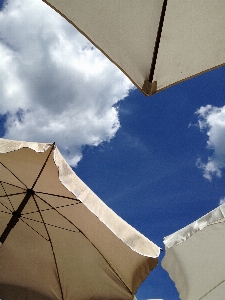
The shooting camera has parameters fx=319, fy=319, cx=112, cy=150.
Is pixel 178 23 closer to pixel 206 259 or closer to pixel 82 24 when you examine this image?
pixel 82 24

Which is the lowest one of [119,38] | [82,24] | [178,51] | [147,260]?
[147,260]

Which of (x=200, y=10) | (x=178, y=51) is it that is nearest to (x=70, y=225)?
(x=178, y=51)

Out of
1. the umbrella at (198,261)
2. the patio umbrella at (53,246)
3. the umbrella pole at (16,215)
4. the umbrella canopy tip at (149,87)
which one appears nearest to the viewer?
the umbrella canopy tip at (149,87)

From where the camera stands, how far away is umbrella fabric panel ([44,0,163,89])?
2732mm

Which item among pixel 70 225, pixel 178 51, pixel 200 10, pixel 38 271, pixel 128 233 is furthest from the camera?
pixel 38 271

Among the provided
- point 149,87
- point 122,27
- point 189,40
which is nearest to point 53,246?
point 149,87

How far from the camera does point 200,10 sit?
270cm

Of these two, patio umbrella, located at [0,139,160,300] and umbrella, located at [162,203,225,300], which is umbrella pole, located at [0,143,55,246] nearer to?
patio umbrella, located at [0,139,160,300]

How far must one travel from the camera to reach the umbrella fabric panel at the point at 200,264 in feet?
11.2

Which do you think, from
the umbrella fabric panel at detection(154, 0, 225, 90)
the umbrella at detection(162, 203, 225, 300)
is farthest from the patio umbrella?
the umbrella fabric panel at detection(154, 0, 225, 90)

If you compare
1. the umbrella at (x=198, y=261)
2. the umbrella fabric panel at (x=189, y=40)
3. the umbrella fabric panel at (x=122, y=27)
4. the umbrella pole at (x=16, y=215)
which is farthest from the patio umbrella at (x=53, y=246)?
the umbrella fabric panel at (x=189, y=40)

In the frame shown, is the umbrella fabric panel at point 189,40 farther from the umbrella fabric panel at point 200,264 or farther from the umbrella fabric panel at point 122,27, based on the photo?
the umbrella fabric panel at point 200,264

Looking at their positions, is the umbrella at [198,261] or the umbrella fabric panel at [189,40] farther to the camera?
the umbrella at [198,261]

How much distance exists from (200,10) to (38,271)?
12.6 ft
